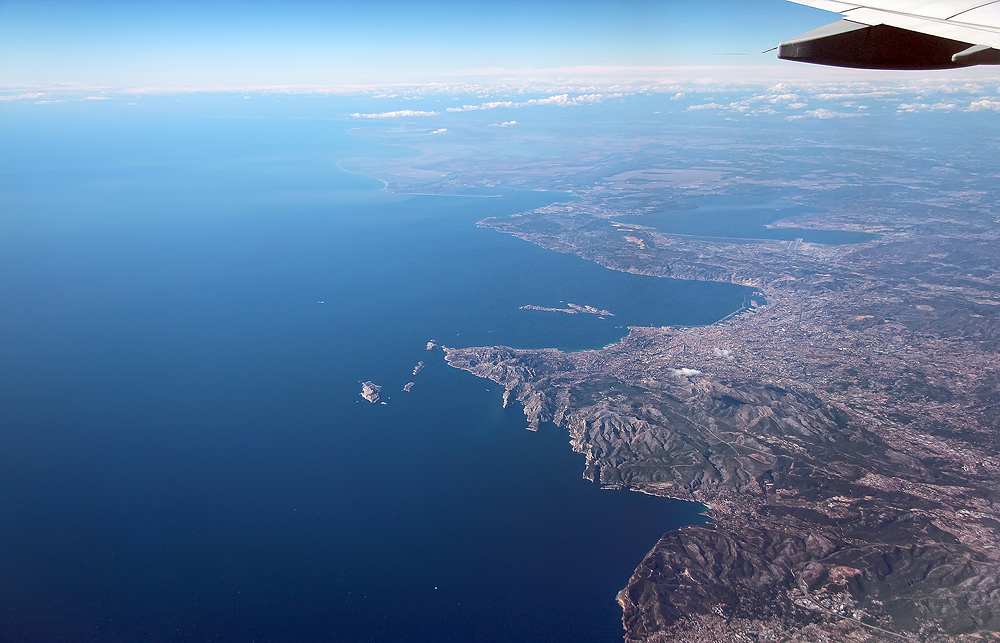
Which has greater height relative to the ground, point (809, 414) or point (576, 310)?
point (576, 310)

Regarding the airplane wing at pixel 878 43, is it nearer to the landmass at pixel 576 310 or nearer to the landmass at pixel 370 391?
the landmass at pixel 370 391

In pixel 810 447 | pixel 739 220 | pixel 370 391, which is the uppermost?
pixel 739 220

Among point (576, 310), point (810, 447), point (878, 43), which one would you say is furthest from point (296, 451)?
point (878, 43)

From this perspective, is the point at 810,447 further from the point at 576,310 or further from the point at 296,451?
the point at 296,451

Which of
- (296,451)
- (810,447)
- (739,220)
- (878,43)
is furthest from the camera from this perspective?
(739,220)

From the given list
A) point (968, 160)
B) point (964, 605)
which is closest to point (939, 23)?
point (964, 605)

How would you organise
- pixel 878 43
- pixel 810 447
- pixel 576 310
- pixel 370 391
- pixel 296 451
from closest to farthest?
pixel 878 43 → pixel 810 447 → pixel 296 451 → pixel 370 391 → pixel 576 310

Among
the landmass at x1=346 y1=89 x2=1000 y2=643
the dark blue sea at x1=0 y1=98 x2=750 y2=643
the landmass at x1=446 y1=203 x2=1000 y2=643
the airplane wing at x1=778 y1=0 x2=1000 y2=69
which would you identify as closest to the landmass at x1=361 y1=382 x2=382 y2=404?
the dark blue sea at x1=0 y1=98 x2=750 y2=643

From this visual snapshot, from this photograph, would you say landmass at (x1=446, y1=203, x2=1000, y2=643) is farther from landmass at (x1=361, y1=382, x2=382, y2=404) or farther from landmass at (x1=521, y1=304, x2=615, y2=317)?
landmass at (x1=361, y1=382, x2=382, y2=404)
